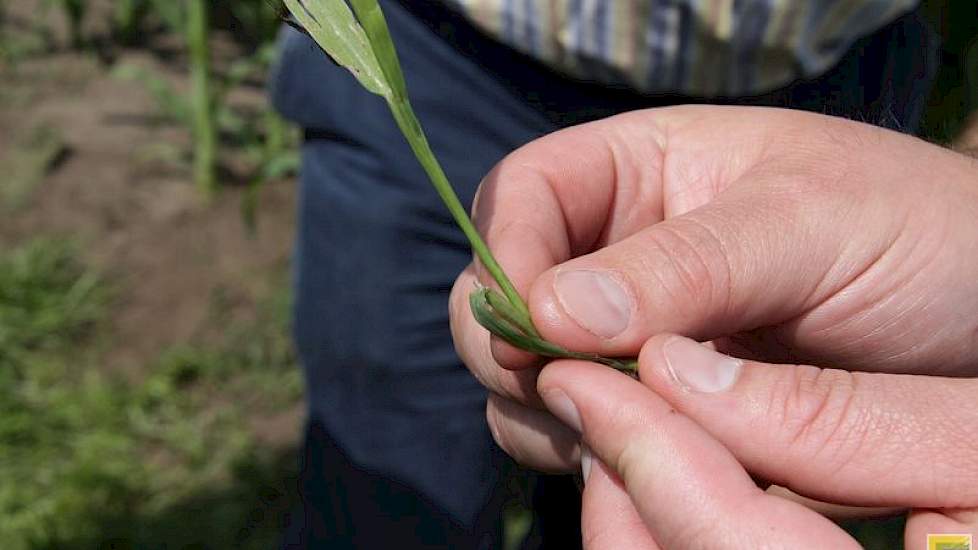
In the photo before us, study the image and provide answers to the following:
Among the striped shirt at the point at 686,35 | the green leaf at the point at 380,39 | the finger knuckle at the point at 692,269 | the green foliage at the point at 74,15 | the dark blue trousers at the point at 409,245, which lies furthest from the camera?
the green foliage at the point at 74,15

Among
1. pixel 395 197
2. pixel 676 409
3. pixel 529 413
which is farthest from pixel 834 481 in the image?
pixel 395 197

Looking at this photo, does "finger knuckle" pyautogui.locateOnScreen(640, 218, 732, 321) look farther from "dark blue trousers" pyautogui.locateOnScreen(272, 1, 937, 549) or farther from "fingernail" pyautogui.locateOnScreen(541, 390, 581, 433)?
"dark blue trousers" pyautogui.locateOnScreen(272, 1, 937, 549)

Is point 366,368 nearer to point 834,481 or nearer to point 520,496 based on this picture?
point 520,496

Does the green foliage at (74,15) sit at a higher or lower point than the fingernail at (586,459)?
lower

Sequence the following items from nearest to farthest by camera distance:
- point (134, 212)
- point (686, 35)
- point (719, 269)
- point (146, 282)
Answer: point (719, 269)
point (686, 35)
point (146, 282)
point (134, 212)

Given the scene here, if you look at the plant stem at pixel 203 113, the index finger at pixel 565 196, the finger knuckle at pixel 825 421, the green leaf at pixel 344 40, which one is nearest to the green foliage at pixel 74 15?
the plant stem at pixel 203 113

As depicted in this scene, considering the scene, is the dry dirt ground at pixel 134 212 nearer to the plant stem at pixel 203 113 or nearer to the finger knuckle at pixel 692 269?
the plant stem at pixel 203 113

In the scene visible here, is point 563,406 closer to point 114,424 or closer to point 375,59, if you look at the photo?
point 375,59

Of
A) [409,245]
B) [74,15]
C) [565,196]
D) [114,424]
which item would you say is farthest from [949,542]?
[74,15]
